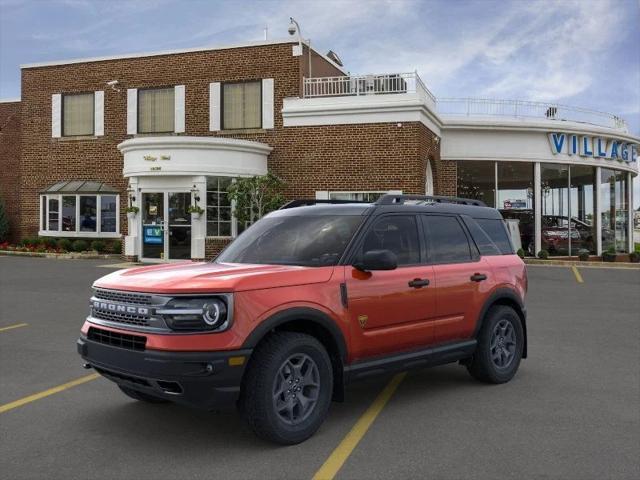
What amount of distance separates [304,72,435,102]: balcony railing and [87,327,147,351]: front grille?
17072 millimetres

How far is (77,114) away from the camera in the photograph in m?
25.2

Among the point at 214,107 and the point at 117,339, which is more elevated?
the point at 214,107

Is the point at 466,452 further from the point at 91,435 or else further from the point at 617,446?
the point at 91,435

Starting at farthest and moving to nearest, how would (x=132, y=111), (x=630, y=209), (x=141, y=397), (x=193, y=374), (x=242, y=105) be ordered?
(x=630, y=209) → (x=132, y=111) → (x=242, y=105) → (x=141, y=397) → (x=193, y=374)

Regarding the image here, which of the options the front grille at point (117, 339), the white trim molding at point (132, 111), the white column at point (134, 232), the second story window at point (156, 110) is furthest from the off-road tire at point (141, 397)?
the white trim molding at point (132, 111)

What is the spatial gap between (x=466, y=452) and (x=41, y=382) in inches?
167

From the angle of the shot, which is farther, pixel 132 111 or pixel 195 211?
pixel 132 111

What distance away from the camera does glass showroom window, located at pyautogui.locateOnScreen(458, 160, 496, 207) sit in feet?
80.3

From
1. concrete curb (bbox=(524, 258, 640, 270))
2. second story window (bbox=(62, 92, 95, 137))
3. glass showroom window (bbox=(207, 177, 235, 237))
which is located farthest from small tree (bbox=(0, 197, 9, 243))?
→ concrete curb (bbox=(524, 258, 640, 270))

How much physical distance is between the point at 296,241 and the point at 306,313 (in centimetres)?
98

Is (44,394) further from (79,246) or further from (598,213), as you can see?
(598,213)

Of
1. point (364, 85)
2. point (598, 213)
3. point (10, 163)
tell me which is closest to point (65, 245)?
point (10, 163)

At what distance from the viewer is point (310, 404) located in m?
4.55

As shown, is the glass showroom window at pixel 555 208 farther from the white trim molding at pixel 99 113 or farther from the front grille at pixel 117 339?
the front grille at pixel 117 339
